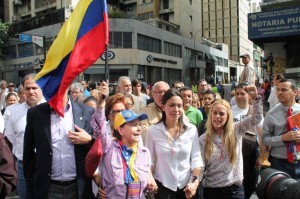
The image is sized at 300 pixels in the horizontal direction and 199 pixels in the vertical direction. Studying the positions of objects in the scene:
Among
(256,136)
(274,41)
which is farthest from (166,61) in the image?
(256,136)

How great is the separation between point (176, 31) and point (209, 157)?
50829 millimetres

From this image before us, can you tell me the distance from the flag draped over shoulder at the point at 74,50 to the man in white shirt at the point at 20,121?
0.79 metres

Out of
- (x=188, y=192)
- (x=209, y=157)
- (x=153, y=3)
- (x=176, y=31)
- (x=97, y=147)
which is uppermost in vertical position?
(x=153, y=3)

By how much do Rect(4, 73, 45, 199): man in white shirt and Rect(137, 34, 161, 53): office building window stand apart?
3666 centimetres

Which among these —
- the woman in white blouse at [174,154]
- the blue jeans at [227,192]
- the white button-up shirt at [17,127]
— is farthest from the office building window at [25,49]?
the blue jeans at [227,192]

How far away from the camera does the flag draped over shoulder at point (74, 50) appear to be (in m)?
3.22

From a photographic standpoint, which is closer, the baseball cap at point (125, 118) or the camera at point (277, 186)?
the camera at point (277, 186)

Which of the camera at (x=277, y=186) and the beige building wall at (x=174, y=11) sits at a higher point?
the beige building wall at (x=174, y=11)

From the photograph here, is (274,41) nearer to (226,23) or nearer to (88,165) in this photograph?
(88,165)

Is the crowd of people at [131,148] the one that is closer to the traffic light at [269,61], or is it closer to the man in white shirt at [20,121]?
the man in white shirt at [20,121]

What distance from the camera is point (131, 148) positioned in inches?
129

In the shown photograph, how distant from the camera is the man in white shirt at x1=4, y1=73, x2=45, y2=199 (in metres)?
4.06

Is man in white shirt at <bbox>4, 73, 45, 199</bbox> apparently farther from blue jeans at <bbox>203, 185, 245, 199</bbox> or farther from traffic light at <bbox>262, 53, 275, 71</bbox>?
traffic light at <bbox>262, 53, 275, 71</bbox>

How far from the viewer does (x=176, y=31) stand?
53.3 metres
